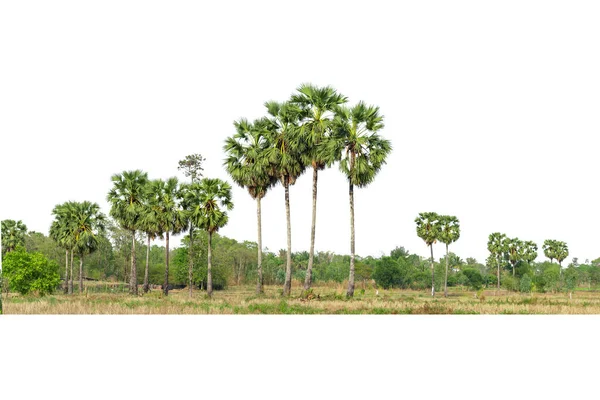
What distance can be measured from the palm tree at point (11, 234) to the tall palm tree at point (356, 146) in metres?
47.4

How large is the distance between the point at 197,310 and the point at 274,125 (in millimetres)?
18525

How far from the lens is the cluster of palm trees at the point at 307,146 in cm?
3572

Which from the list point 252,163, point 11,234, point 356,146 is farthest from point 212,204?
point 11,234

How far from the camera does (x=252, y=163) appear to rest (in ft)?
146

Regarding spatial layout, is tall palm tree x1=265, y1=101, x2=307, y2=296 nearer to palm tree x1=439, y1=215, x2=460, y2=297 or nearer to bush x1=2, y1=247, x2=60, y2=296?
bush x1=2, y1=247, x2=60, y2=296

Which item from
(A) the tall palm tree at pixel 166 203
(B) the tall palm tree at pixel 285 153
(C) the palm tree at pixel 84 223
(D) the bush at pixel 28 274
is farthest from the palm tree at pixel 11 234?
(B) the tall palm tree at pixel 285 153

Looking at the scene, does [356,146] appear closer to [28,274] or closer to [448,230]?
[28,274]

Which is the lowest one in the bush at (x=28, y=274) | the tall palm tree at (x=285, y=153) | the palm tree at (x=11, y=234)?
the bush at (x=28, y=274)

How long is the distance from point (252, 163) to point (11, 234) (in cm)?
3923

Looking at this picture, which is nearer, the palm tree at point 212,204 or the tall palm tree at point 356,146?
the tall palm tree at point 356,146

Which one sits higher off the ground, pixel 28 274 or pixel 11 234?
pixel 11 234

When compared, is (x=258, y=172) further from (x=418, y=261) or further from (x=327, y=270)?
(x=418, y=261)

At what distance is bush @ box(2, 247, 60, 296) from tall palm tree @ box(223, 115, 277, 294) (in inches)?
637

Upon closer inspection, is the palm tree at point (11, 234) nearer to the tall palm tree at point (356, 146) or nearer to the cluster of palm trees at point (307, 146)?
the cluster of palm trees at point (307, 146)
